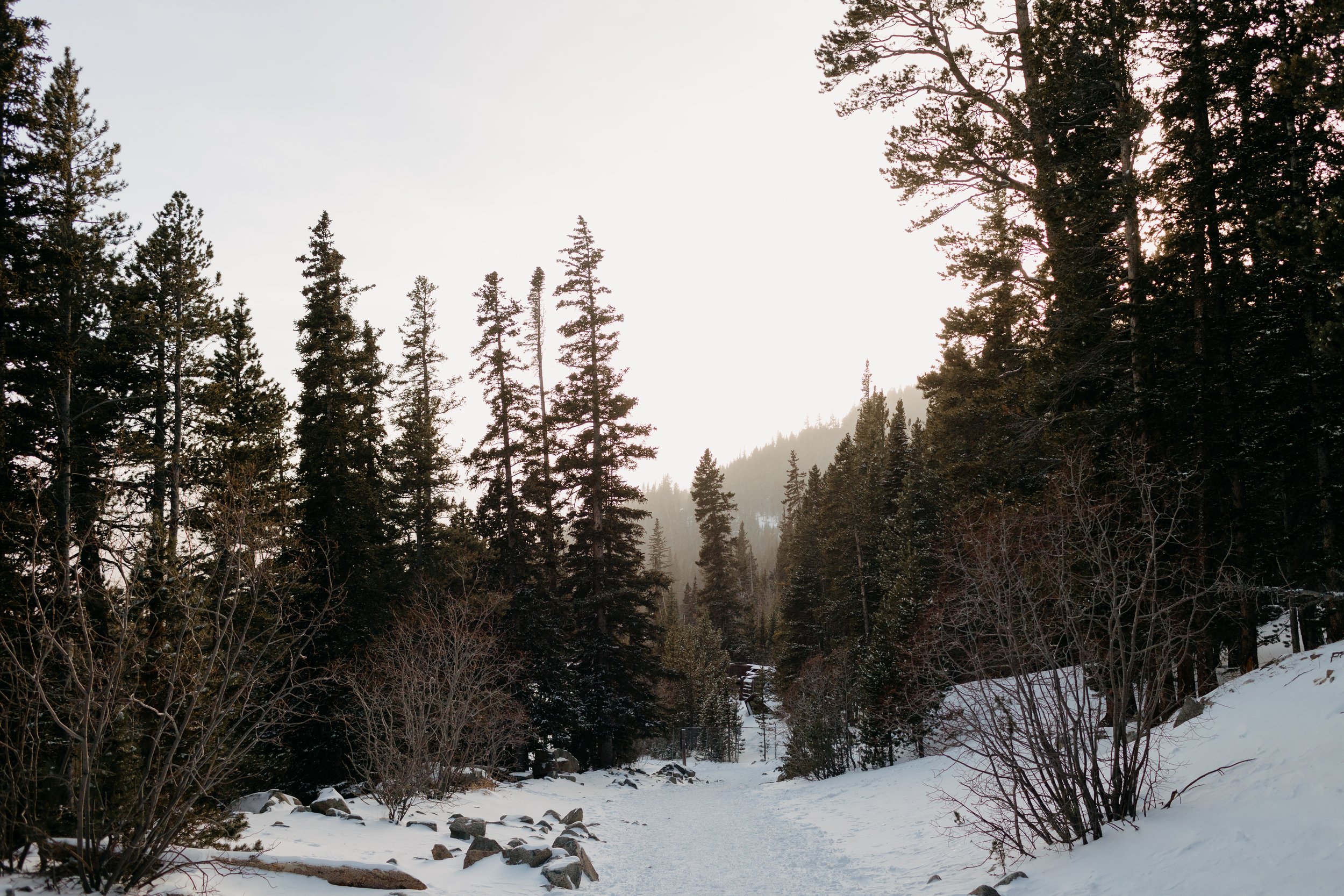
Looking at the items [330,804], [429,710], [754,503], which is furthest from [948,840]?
[754,503]

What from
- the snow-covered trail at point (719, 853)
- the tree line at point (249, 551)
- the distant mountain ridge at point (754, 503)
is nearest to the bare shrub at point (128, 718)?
the tree line at point (249, 551)

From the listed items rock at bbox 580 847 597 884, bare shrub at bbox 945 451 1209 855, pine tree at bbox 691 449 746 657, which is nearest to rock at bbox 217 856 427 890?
rock at bbox 580 847 597 884

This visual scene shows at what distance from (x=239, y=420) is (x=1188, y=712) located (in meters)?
24.2

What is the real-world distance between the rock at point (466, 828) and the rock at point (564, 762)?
13.5 metres

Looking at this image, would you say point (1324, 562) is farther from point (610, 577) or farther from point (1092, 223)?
point (610, 577)

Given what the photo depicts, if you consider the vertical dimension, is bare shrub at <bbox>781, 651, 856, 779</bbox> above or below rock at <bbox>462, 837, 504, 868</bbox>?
below

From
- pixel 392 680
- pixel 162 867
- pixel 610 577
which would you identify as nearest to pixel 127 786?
pixel 162 867

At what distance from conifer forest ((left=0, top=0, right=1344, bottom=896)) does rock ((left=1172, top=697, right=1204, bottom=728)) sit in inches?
8.3

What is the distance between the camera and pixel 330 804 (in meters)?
11.9

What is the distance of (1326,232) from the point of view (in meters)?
9.59

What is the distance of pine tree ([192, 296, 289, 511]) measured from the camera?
1962cm

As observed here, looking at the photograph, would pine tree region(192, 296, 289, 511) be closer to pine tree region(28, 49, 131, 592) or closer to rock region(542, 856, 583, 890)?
pine tree region(28, 49, 131, 592)

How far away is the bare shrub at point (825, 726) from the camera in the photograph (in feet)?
86.0

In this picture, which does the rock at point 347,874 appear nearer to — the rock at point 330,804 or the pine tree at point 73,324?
the rock at point 330,804
